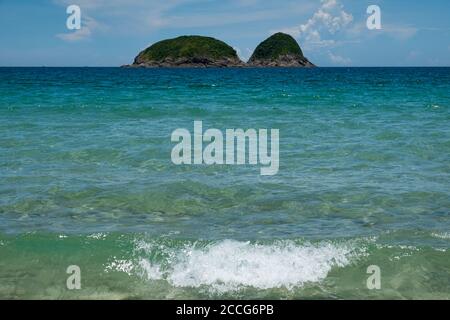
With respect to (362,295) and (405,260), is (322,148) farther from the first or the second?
(362,295)

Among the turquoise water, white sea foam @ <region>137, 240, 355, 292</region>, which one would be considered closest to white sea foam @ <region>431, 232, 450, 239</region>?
the turquoise water

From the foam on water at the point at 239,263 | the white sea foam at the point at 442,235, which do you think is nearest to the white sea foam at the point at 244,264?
the foam on water at the point at 239,263

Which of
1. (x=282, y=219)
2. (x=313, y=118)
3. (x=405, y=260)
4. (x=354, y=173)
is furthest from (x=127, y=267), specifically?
(x=313, y=118)

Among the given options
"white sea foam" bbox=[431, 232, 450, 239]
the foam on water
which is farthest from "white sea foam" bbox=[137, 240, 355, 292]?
"white sea foam" bbox=[431, 232, 450, 239]

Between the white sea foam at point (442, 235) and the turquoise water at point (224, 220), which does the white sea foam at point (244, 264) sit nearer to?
the turquoise water at point (224, 220)

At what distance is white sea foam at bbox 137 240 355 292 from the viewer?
7.59 m

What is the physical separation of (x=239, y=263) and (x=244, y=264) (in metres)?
0.09

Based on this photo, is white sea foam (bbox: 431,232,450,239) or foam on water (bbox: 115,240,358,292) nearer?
foam on water (bbox: 115,240,358,292)

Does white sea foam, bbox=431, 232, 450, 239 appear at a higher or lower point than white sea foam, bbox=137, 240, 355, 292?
higher

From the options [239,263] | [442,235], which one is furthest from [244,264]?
[442,235]

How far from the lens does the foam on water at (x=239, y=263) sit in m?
7.61

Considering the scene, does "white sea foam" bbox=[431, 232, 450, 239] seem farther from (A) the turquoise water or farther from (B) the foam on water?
(B) the foam on water

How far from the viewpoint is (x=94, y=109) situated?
31000mm

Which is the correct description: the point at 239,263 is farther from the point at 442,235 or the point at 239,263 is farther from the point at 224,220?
the point at 442,235
